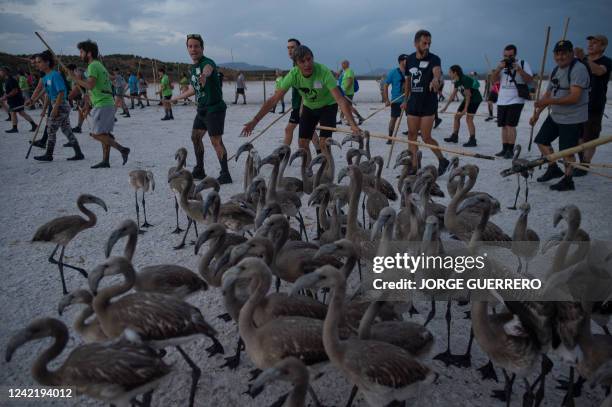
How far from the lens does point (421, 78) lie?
8.99 m

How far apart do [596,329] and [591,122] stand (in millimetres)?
6062

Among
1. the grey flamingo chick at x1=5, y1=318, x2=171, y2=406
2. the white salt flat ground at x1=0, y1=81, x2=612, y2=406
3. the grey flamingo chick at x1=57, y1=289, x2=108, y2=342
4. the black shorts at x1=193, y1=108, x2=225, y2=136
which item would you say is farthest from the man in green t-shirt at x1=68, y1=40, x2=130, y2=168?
the grey flamingo chick at x1=5, y1=318, x2=171, y2=406

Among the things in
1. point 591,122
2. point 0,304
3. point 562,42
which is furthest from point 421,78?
point 0,304

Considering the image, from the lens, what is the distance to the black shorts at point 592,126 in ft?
28.4

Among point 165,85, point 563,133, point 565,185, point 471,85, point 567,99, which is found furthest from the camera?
point 165,85

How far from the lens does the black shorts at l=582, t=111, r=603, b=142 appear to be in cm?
865

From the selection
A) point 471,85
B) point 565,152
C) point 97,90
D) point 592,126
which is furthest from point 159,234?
point 471,85

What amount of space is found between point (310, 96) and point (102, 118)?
5217mm

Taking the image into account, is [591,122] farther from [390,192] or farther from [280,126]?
[280,126]

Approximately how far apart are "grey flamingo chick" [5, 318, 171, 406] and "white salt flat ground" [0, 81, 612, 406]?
1.75 ft

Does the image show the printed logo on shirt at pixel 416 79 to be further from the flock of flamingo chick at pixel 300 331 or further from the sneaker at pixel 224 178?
the flock of flamingo chick at pixel 300 331

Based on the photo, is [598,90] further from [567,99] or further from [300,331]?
[300,331]

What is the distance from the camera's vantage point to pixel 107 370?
281 centimetres

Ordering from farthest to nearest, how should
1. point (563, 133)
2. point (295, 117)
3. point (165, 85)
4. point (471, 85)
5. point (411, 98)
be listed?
1. point (165, 85)
2. point (471, 85)
3. point (295, 117)
4. point (411, 98)
5. point (563, 133)
